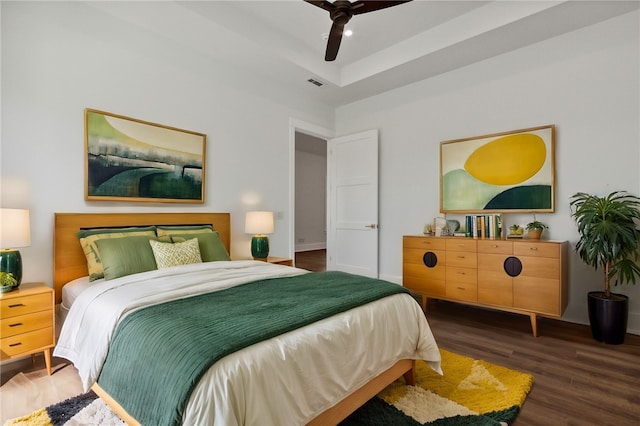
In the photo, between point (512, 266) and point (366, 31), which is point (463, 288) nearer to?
point (512, 266)

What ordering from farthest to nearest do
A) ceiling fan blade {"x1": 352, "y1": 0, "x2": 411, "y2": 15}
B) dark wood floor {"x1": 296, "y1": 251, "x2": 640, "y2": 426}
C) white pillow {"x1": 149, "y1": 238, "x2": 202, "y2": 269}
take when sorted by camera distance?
1. white pillow {"x1": 149, "y1": 238, "x2": 202, "y2": 269}
2. ceiling fan blade {"x1": 352, "y1": 0, "x2": 411, "y2": 15}
3. dark wood floor {"x1": 296, "y1": 251, "x2": 640, "y2": 426}

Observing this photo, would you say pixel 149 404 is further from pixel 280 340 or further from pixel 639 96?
pixel 639 96

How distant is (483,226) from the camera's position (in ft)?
11.5

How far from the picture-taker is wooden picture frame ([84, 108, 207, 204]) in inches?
111

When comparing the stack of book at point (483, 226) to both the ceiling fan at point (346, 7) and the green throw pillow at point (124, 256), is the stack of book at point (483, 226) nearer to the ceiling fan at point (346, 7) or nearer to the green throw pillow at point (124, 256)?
the ceiling fan at point (346, 7)

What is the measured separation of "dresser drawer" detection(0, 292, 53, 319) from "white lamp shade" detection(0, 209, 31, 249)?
359 millimetres

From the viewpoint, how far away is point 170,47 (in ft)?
10.8

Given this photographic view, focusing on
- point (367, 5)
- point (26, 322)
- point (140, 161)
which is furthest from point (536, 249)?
point (26, 322)

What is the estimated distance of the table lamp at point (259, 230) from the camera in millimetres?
3723

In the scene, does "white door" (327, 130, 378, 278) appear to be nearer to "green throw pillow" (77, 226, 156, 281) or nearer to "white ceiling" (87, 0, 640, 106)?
"white ceiling" (87, 0, 640, 106)

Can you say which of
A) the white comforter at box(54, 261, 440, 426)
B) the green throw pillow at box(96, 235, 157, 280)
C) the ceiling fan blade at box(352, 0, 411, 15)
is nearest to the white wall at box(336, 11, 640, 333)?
the ceiling fan blade at box(352, 0, 411, 15)

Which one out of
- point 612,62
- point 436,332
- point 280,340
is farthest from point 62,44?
point 612,62

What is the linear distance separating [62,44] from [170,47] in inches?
36.9

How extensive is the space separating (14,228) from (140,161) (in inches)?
47.1
